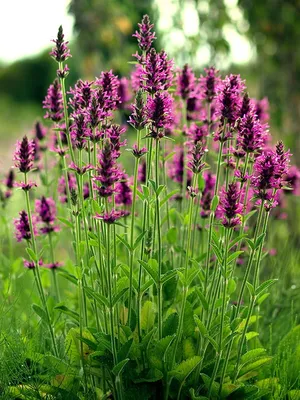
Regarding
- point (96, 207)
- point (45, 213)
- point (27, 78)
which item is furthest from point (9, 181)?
point (27, 78)

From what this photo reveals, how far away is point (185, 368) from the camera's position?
240 centimetres

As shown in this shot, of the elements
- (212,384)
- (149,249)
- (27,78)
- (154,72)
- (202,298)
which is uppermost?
(27,78)

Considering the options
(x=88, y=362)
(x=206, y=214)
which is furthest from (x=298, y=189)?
(x=88, y=362)

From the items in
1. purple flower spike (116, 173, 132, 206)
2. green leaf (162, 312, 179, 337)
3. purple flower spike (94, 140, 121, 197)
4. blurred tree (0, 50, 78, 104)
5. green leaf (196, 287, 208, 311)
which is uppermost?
blurred tree (0, 50, 78, 104)

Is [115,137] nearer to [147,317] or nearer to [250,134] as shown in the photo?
[250,134]

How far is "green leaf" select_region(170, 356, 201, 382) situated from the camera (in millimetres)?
2379

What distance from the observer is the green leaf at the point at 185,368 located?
2379 millimetres

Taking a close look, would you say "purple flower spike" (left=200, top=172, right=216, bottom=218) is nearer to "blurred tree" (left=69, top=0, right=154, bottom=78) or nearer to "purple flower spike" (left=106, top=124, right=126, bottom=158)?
"purple flower spike" (left=106, top=124, right=126, bottom=158)

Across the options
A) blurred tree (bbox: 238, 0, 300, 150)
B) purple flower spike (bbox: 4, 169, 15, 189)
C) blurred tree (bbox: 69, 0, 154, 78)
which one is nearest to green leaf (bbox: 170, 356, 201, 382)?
purple flower spike (bbox: 4, 169, 15, 189)

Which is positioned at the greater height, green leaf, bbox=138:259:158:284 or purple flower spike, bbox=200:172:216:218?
purple flower spike, bbox=200:172:216:218

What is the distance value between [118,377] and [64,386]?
293 mm

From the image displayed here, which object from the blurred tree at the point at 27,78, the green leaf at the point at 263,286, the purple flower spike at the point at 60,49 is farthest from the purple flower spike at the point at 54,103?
the blurred tree at the point at 27,78

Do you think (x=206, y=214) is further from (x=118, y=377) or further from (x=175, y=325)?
(x=118, y=377)

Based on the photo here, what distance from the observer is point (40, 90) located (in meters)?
28.9
